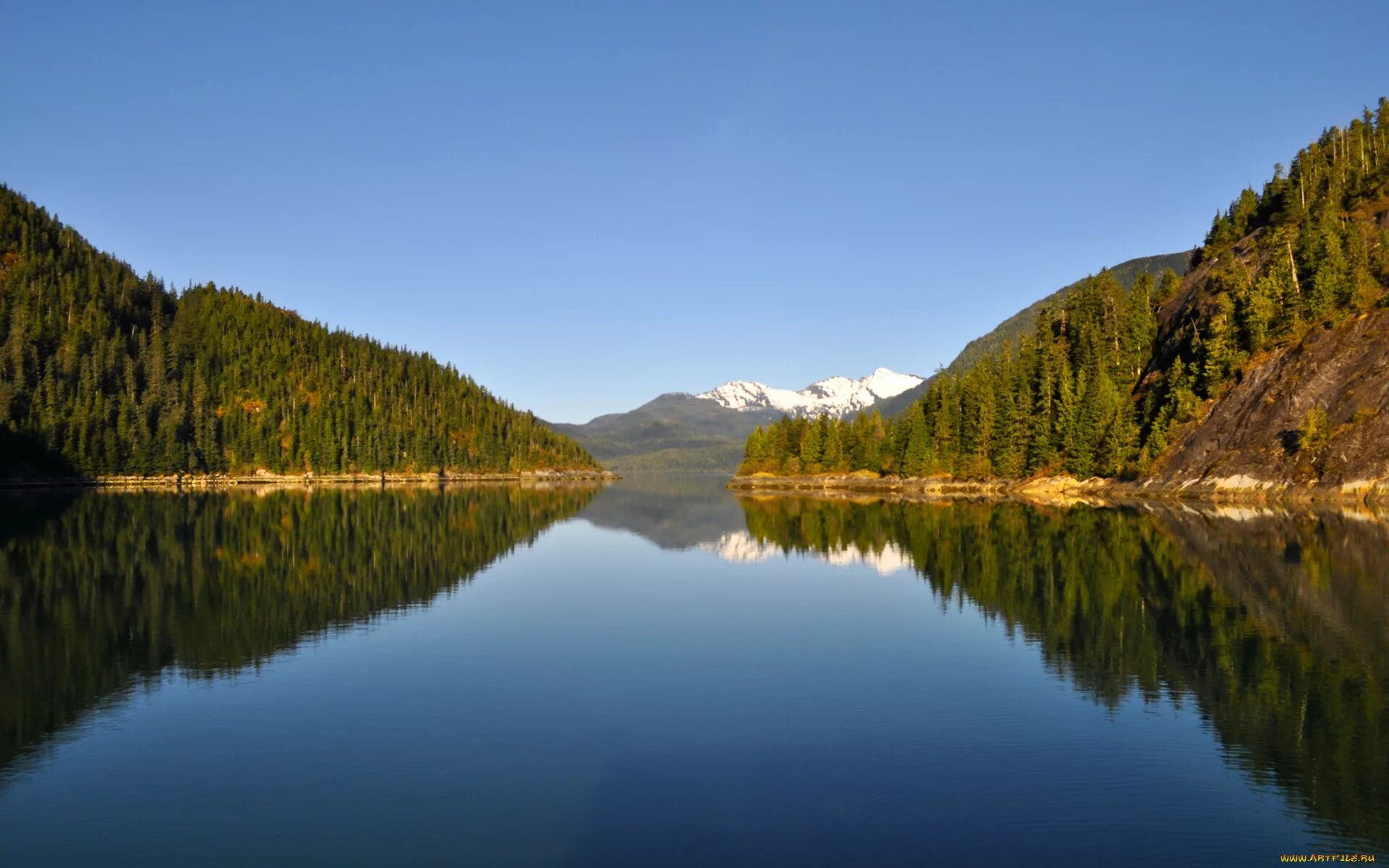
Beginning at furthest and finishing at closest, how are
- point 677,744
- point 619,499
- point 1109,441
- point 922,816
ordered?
1. point 619,499
2. point 1109,441
3. point 677,744
4. point 922,816

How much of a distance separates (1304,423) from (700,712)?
10336cm

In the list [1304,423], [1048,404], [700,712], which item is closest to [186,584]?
[700,712]

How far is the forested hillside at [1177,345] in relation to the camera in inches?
4454

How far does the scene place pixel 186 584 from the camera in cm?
4747

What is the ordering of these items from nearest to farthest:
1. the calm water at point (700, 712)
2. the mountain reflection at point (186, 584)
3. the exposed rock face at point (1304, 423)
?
the calm water at point (700, 712) → the mountain reflection at point (186, 584) → the exposed rock face at point (1304, 423)

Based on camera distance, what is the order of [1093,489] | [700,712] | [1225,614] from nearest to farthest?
[700,712], [1225,614], [1093,489]

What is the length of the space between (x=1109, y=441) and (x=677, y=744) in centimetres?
12144

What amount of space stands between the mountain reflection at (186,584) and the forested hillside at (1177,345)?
82059 millimetres

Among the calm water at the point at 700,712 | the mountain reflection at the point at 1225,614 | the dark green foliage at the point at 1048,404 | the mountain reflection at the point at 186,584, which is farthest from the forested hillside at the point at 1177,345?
the mountain reflection at the point at 186,584

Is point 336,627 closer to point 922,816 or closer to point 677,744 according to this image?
point 677,744

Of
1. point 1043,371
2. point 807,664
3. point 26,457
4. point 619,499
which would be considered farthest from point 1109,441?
point 26,457

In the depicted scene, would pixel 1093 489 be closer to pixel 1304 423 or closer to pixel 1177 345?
pixel 1177 345

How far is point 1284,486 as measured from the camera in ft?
330

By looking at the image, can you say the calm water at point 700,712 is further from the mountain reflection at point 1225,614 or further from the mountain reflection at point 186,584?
the mountain reflection at point 186,584
